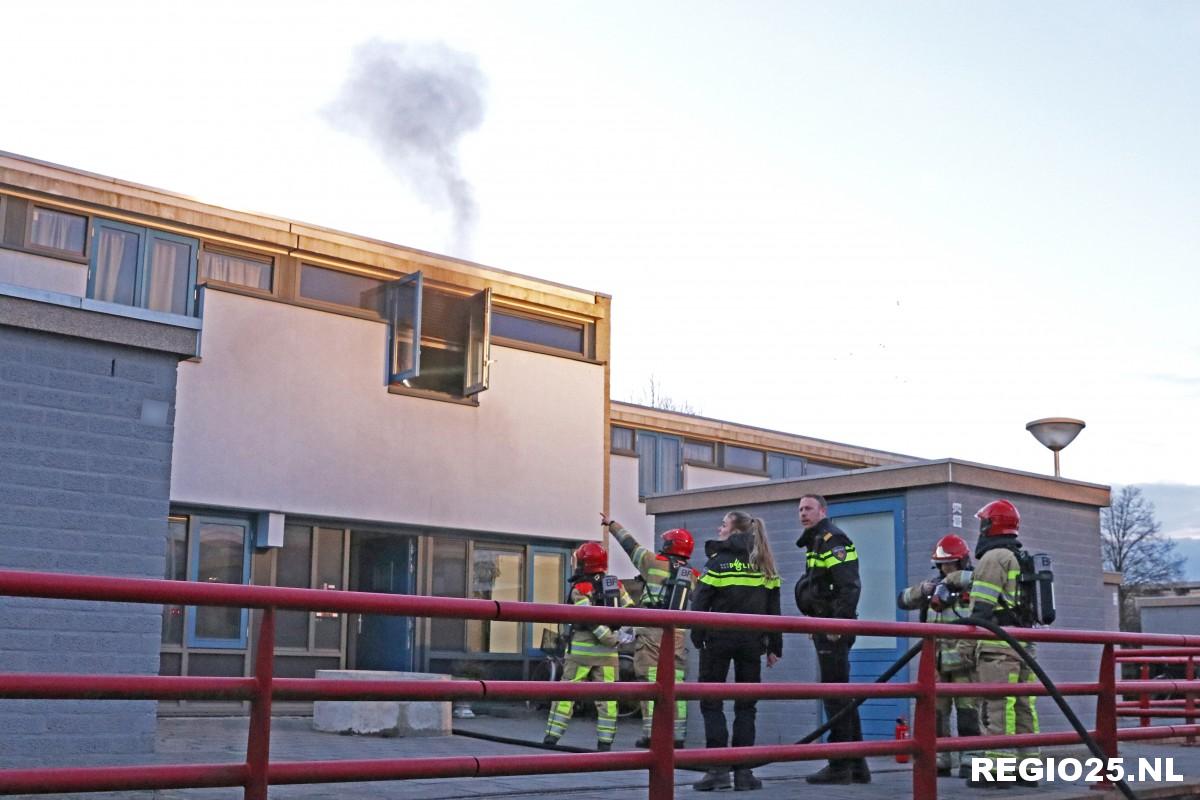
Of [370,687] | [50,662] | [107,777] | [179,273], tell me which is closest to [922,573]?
[50,662]

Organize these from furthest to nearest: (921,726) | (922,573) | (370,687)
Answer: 1. (922,573)
2. (921,726)
3. (370,687)

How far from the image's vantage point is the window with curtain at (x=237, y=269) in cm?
2064

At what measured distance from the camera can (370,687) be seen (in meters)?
4.71

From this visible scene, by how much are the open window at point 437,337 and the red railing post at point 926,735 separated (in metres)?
15.9

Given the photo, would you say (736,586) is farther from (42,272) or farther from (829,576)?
(42,272)

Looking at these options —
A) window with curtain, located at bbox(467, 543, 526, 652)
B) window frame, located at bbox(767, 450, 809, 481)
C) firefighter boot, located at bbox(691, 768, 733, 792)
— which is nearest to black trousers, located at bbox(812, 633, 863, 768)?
firefighter boot, located at bbox(691, 768, 733, 792)

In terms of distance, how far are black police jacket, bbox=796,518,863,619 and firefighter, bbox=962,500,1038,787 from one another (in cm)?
85

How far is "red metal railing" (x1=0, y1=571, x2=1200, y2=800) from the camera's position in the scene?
13.2 ft

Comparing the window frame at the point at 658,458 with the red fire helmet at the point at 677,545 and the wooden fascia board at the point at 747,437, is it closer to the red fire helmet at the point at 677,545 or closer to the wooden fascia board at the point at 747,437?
the wooden fascia board at the point at 747,437

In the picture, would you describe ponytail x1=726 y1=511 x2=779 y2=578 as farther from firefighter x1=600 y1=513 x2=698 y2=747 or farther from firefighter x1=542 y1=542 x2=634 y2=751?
firefighter x1=542 y1=542 x2=634 y2=751

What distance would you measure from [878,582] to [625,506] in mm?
14625

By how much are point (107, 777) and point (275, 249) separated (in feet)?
58.9

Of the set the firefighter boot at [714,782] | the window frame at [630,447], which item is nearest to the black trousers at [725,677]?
the firefighter boot at [714,782]

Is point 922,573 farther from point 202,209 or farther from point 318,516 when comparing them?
point 202,209
